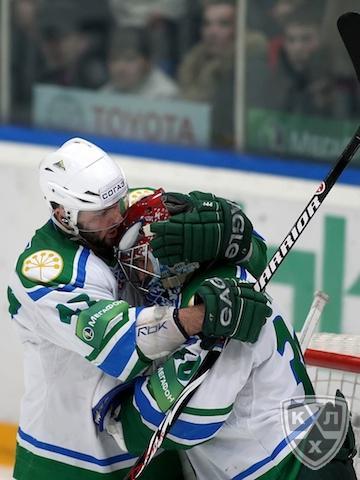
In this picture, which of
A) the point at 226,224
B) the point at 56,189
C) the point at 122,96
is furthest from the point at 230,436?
the point at 122,96

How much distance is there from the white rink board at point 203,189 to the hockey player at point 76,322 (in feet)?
4.16

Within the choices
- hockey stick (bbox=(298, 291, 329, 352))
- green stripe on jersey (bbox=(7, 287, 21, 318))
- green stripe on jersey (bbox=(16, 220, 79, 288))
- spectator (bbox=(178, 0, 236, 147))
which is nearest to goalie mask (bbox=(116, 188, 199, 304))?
green stripe on jersey (bbox=(16, 220, 79, 288))

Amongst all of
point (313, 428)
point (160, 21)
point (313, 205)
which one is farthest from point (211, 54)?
point (313, 428)

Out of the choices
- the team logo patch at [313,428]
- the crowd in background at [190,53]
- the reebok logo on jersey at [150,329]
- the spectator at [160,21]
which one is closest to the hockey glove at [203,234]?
the reebok logo on jersey at [150,329]

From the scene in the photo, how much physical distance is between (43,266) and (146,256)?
20 cm

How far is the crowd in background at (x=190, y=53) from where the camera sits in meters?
4.21

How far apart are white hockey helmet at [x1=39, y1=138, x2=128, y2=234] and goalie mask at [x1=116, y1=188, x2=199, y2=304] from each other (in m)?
0.05

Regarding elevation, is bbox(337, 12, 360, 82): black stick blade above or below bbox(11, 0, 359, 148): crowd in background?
above

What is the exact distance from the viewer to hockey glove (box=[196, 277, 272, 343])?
2.47m

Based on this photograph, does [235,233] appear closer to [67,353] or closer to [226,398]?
[226,398]

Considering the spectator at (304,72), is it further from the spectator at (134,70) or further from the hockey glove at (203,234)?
the hockey glove at (203,234)

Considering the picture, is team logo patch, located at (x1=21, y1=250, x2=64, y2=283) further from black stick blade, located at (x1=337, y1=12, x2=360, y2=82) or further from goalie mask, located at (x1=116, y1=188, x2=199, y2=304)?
black stick blade, located at (x1=337, y1=12, x2=360, y2=82)

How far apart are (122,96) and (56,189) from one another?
1.95 metres

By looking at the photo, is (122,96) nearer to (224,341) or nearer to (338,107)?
(338,107)
